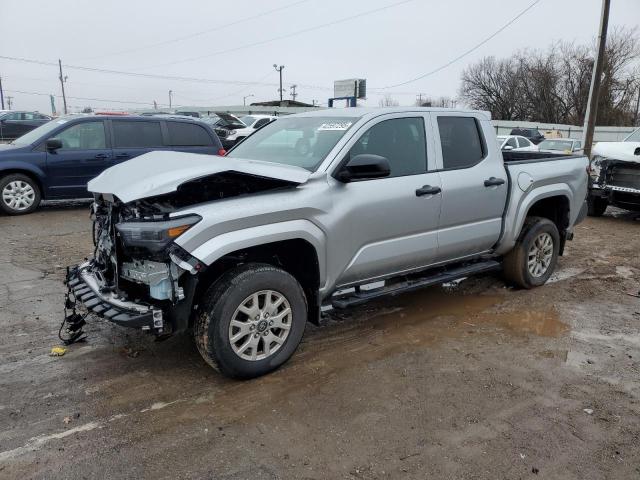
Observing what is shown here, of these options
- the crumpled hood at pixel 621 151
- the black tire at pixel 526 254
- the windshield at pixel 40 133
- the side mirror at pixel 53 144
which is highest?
the windshield at pixel 40 133

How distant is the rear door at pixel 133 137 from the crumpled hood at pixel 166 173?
242 inches

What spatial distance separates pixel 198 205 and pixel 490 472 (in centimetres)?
232

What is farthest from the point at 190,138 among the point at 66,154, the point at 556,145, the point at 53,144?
the point at 556,145

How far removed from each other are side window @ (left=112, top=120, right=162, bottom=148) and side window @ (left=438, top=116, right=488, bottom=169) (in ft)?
22.4

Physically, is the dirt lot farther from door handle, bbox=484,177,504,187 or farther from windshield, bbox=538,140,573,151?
windshield, bbox=538,140,573,151

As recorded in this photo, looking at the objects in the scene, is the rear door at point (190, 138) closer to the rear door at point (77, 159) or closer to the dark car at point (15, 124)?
the rear door at point (77, 159)

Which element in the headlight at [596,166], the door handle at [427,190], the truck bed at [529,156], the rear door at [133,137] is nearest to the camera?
the door handle at [427,190]

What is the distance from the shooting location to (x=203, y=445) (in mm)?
3012

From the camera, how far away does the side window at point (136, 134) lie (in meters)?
9.94

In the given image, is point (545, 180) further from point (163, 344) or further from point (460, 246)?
point (163, 344)

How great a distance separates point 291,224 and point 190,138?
7.51 metres

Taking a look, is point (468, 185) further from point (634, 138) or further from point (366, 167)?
point (634, 138)

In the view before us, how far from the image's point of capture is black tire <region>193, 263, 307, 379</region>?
345 centimetres

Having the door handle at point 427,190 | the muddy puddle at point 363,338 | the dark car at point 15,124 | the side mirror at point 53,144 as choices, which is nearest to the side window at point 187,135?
the side mirror at point 53,144
